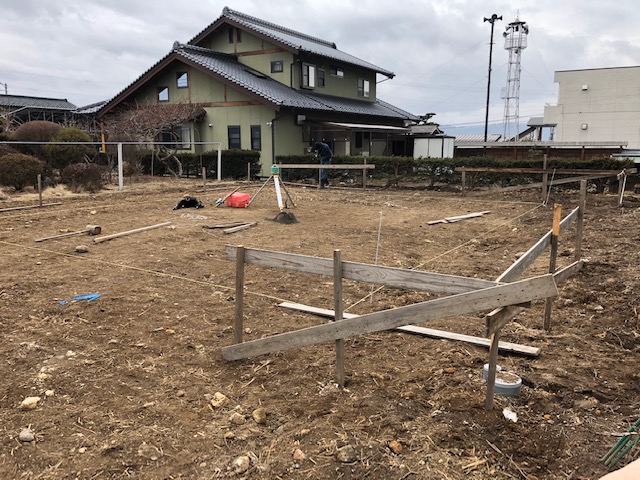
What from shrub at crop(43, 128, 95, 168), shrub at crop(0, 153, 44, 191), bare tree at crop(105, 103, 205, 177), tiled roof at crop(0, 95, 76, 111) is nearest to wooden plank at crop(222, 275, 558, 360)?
shrub at crop(0, 153, 44, 191)

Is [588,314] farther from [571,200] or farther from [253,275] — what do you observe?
[571,200]

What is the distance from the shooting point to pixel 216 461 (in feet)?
9.62

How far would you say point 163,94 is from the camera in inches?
1091

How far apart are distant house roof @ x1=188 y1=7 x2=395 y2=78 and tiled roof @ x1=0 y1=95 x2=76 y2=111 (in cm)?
1938

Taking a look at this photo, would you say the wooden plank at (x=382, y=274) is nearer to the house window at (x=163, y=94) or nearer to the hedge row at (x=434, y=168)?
the hedge row at (x=434, y=168)

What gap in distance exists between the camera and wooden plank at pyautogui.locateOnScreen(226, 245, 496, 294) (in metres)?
3.28

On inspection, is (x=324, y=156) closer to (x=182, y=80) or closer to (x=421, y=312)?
(x=182, y=80)

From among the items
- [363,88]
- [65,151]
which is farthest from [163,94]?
[363,88]

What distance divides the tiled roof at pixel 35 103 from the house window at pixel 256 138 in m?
24.5

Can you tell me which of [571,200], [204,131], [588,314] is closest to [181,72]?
[204,131]

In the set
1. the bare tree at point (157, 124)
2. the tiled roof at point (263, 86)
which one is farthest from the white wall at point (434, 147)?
the bare tree at point (157, 124)

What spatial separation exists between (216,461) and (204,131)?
25585 mm

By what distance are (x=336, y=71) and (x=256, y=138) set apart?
8144mm

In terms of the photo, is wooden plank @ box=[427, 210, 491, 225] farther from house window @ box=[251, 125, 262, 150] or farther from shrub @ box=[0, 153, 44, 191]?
house window @ box=[251, 125, 262, 150]
